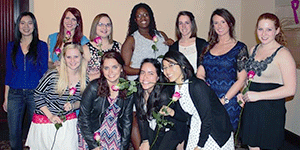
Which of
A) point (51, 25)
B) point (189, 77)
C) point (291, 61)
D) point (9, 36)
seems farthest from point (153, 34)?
point (9, 36)

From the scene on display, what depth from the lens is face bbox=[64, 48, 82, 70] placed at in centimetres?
341

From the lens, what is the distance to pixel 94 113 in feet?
10.7

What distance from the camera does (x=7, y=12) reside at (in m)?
5.67

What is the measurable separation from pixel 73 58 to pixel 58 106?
44cm

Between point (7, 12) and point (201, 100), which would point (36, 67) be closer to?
point (201, 100)

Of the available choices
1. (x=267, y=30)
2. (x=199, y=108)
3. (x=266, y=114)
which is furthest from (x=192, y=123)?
(x=267, y=30)

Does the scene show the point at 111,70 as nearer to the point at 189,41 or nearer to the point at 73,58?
the point at 73,58

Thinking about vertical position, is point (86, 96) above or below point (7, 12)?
below

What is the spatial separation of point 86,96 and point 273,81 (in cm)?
152

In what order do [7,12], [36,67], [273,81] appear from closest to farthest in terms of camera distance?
[273,81], [36,67], [7,12]

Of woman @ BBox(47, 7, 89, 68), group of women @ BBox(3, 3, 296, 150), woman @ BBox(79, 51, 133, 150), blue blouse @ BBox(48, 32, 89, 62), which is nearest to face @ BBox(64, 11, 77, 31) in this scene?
woman @ BBox(47, 7, 89, 68)

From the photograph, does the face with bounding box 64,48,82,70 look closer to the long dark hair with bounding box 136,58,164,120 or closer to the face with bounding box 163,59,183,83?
the long dark hair with bounding box 136,58,164,120

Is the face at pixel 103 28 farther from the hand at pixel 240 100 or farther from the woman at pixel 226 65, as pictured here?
the hand at pixel 240 100

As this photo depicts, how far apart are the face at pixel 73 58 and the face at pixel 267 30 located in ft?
5.16
